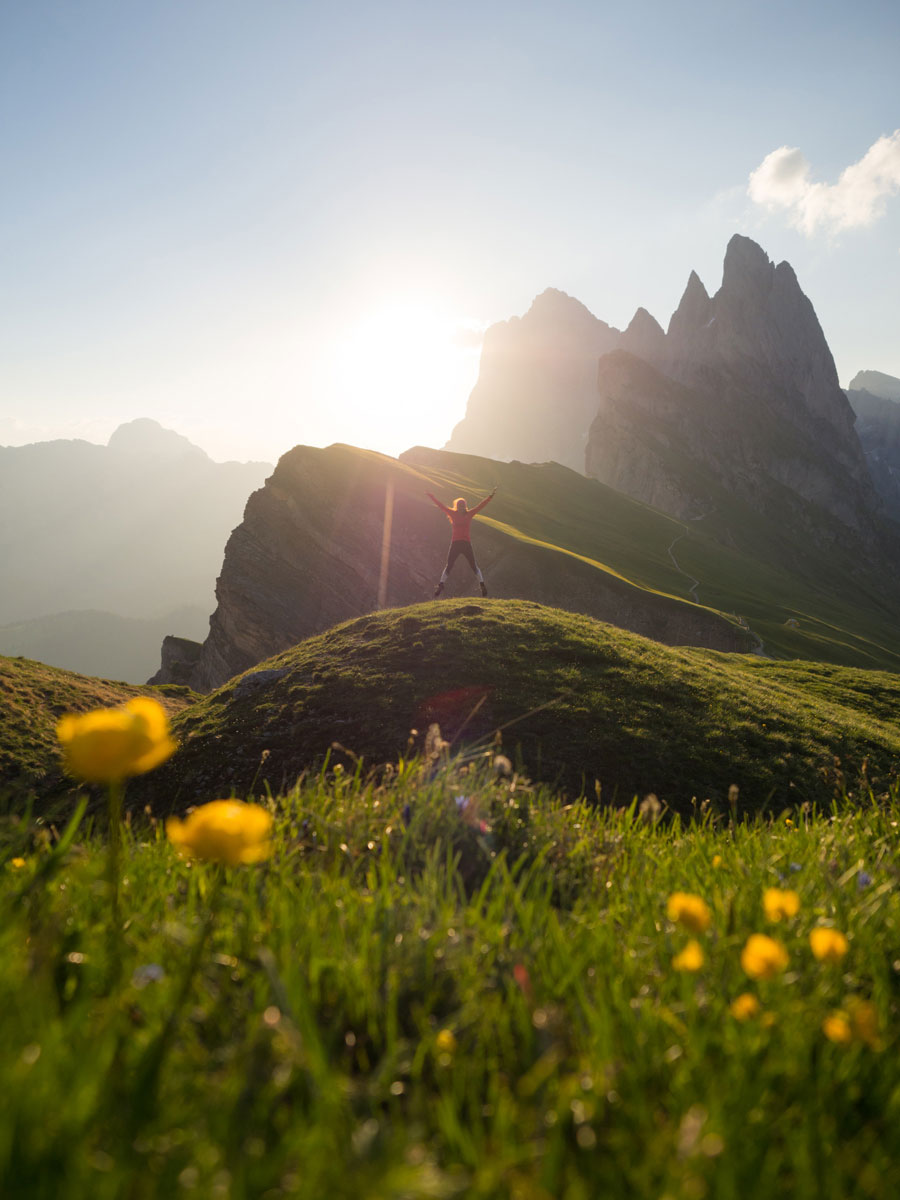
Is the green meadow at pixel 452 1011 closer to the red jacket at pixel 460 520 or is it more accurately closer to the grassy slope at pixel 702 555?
the red jacket at pixel 460 520

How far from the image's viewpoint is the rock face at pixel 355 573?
47262 mm

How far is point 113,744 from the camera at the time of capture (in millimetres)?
1516

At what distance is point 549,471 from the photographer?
114 metres

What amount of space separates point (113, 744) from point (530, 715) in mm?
11316

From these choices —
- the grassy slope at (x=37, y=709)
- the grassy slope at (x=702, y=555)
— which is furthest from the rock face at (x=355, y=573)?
the grassy slope at (x=37, y=709)

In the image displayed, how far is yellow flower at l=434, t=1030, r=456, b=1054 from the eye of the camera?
1909 mm

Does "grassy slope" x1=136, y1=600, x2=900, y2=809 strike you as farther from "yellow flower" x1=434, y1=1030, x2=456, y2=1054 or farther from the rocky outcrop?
the rocky outcrop

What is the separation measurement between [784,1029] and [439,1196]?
121 centimetres

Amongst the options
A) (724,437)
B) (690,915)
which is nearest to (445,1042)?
(690,915)

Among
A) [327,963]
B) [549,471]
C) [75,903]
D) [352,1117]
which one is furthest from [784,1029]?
[549,471]

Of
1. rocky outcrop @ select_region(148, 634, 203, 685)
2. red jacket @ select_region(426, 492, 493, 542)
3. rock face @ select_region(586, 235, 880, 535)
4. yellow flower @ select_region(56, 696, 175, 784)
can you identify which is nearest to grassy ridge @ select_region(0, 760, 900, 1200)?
yellow flower @ select_region(56, 696, 175, 784)

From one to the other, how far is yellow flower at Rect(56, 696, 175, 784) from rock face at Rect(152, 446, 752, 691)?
1789 inches

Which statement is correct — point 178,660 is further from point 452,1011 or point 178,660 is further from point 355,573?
point 452,1011

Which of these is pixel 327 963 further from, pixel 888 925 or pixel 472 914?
pixel 888 925
